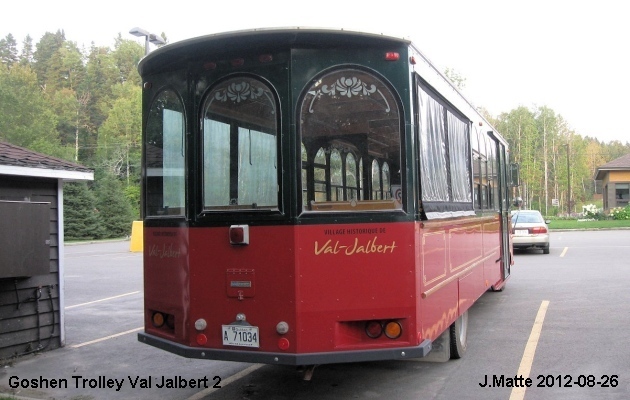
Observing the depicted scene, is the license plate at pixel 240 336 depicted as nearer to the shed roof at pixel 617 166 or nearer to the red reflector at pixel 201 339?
the red reflector at pixel 201 339

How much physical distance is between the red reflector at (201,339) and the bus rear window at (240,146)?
3.39 ft

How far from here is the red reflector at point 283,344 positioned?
15.6ft

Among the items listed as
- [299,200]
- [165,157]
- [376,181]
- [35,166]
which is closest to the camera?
[299,200]

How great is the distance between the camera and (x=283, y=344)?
478cm

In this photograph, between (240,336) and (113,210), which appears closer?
(240,336)

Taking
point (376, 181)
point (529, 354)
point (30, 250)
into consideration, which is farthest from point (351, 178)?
point (30, 250)

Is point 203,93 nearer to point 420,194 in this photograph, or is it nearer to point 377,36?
point 377,36

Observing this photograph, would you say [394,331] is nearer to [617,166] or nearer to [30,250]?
[30,250]

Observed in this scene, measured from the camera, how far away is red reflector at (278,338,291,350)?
477 cm

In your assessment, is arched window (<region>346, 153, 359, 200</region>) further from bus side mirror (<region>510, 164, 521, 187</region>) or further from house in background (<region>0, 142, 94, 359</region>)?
bus side mirror (<region>510, 164, 521, 187</region>)

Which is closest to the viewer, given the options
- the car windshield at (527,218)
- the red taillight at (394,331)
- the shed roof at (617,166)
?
the red taillight at (394,331)

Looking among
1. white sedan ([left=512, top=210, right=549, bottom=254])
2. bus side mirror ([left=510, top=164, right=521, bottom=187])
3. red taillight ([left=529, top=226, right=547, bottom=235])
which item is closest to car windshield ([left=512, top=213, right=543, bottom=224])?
white sedan ([left=512, top=210, right=549, bottom=254])

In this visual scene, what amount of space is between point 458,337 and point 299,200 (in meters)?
3.16

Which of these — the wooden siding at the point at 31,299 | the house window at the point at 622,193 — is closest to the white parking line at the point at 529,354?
the wooden siding at the point at 31,299
